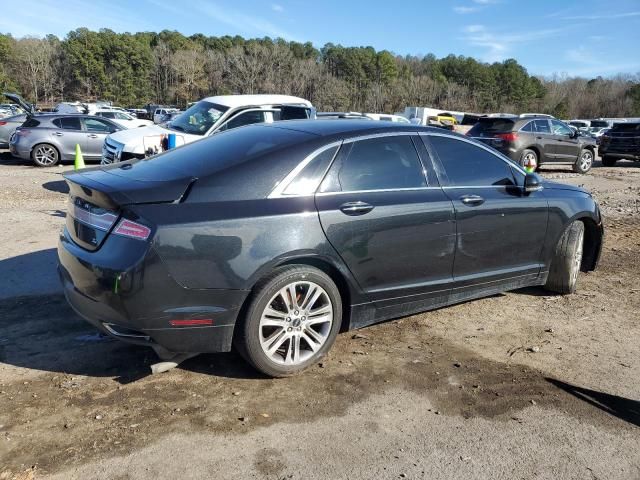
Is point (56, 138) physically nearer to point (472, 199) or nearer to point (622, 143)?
point (472, 199)

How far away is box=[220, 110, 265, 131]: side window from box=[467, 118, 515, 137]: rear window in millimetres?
7806

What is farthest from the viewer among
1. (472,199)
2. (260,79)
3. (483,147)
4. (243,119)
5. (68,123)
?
(260,79)

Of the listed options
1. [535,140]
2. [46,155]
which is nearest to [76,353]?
[46,155]

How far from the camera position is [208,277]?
3234mm

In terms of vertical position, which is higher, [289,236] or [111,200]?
[111,200]

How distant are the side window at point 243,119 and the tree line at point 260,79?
71076 mm

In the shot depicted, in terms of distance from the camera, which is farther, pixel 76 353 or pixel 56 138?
pixel 56 138

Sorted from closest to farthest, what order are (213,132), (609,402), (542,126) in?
(609,402)
(213,132)
(542,126)

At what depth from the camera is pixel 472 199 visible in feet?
14.4

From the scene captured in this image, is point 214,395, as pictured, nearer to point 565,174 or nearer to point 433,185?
point 433,185

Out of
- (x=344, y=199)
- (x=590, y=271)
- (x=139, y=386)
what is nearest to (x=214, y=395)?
(x=139, y=386)

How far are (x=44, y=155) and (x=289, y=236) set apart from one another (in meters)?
13.5

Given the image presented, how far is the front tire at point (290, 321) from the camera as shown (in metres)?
3.41

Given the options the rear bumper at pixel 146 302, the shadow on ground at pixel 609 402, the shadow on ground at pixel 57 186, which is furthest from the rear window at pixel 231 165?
the shadow on ground at pixel 57 186
